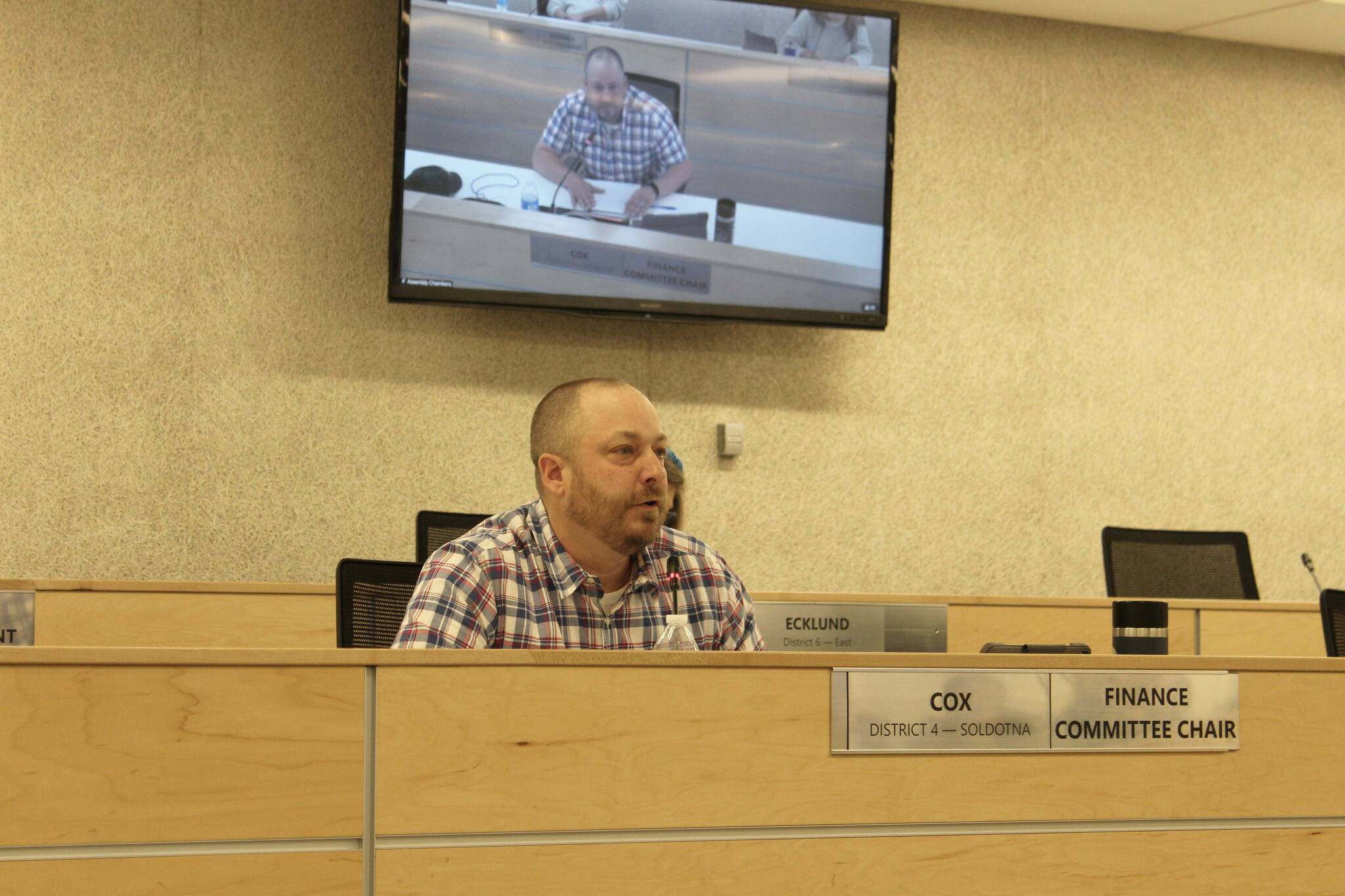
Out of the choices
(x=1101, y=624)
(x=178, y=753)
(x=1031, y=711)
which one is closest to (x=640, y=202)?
(x=1101, y=624)

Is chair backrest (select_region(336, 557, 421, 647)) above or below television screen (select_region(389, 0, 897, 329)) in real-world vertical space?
below

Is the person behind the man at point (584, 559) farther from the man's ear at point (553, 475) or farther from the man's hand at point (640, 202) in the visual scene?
the man's hand at point (640, 202)

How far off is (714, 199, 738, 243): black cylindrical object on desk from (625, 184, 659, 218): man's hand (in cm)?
23

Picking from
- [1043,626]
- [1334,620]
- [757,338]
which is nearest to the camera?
[1334,620]

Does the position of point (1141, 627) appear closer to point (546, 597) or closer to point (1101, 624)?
point (546, 597)

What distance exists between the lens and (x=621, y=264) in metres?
4.32

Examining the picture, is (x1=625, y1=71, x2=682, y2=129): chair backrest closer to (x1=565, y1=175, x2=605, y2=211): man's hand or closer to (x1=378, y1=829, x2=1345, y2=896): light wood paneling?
(x1=565, y1=175, x2=605, y2=211): man's hand

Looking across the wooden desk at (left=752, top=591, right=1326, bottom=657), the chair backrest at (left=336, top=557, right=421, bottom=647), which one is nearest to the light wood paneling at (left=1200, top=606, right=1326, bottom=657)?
the wooden desk at (left=752, top=591, right=1326, bottom=657)

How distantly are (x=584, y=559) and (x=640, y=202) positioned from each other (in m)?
2.58

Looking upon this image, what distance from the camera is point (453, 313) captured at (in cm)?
441

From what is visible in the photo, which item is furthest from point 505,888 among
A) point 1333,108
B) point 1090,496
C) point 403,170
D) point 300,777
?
point 1333,108

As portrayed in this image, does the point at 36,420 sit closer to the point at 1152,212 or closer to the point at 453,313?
the point at 453,313

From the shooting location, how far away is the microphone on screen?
4.09 m

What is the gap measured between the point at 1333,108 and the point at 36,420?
5.22 m
